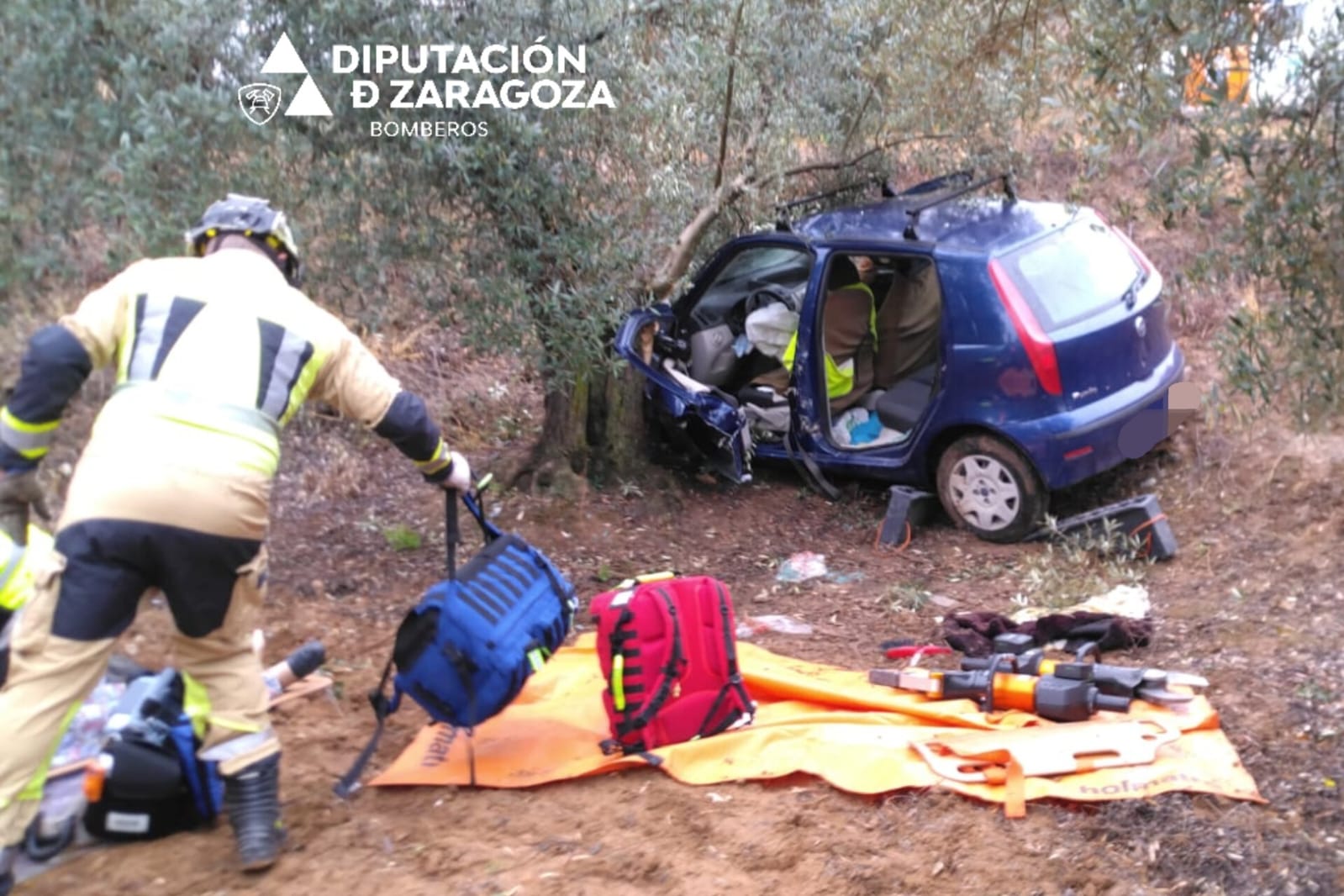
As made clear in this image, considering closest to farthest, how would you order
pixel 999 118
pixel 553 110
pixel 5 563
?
pixel 5 563 < pixel 553 110 < pixel 999 118

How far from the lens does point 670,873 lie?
3.69 metres

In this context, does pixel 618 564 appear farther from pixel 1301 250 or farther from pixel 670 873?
pixel 1301 250

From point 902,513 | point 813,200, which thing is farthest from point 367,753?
point 813,200

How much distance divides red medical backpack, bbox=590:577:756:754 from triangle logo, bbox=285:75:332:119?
101 inches

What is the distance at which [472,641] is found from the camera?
4199 mm

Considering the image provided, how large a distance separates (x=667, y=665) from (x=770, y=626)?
150 cm

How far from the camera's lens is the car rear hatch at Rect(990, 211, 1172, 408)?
638cm

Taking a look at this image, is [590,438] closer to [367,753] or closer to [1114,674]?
[367,753]

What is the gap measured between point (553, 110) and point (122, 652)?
10.0 ft

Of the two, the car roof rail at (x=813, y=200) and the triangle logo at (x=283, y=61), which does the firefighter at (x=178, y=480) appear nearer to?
the triangle logo at (x=283, y=61)

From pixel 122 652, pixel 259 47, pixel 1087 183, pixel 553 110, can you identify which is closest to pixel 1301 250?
pixel 1087 183

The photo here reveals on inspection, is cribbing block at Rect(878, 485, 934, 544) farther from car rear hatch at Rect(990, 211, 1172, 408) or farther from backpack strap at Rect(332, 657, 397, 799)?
backpack strap at Rect(332, 657, 397, 799)

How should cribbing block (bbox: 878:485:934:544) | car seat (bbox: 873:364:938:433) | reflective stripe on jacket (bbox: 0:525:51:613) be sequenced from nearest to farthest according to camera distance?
reflective stripe on jacket (bbox: 0:525:51:613) < cribbing block (bbox: 878:485:934:544) < car seat (bbox: 873:364:938:433)

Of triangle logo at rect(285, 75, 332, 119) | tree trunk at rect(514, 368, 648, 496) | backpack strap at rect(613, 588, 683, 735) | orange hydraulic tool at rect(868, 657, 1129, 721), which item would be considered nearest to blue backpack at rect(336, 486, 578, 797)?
backpack strap at rect(613, 588, 683, 735)
